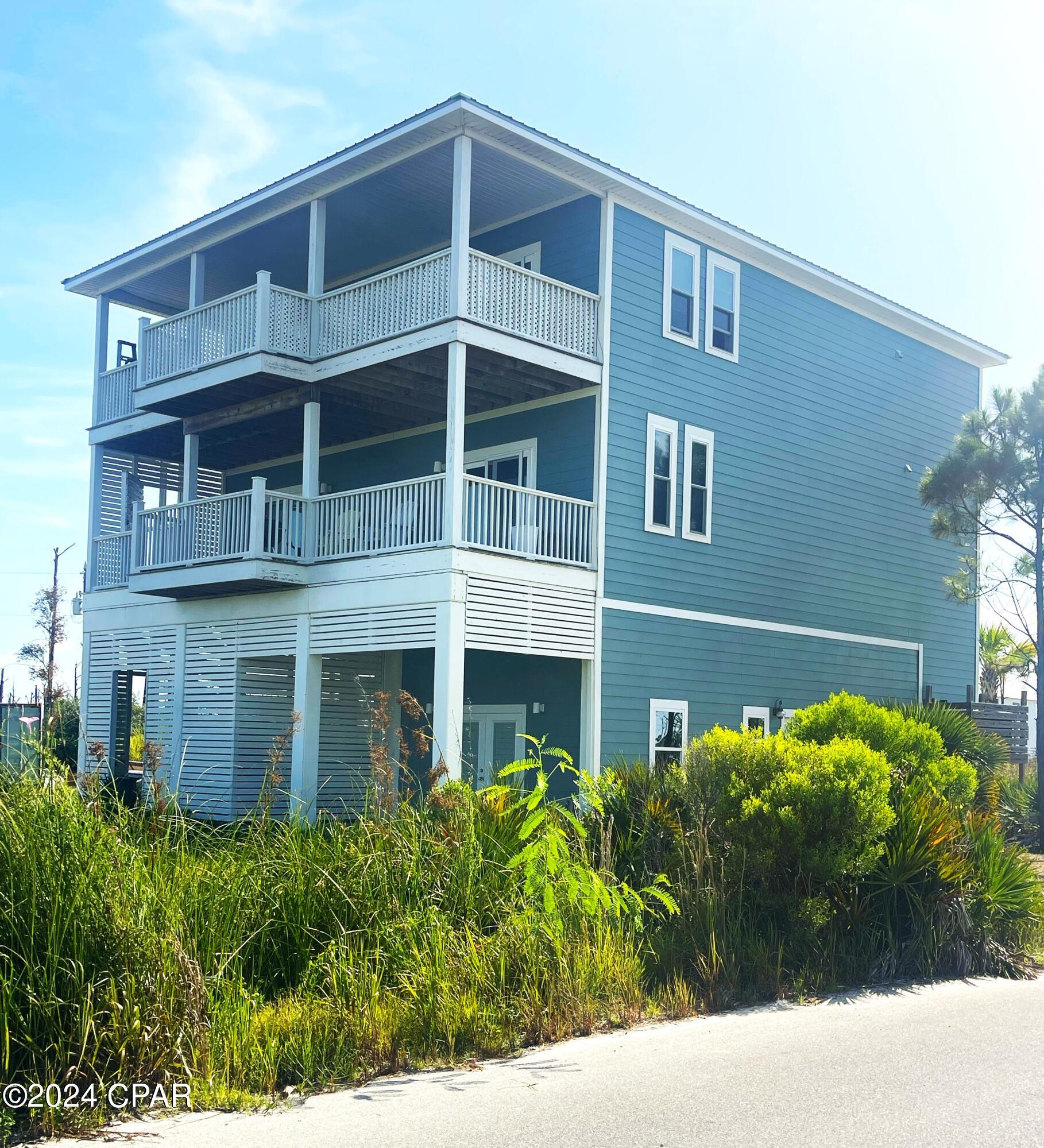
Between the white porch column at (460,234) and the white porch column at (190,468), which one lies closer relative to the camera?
the white porch column at (460,234)

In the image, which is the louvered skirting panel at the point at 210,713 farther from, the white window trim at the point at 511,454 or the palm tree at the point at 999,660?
the palm tree at the point at 999,660

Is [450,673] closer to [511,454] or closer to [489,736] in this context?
[489,736]

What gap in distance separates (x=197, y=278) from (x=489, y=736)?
9347mm

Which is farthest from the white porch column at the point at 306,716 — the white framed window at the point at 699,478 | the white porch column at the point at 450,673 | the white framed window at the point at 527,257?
the white framed window at the point at 527,257

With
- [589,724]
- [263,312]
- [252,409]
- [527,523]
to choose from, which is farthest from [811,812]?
[252,409]

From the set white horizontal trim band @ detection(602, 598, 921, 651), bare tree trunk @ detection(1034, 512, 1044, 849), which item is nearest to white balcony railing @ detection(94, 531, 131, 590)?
white horizontal trim band @ detection(602, 598, 921, 651)

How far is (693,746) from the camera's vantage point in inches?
478

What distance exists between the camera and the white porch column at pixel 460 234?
686 inches

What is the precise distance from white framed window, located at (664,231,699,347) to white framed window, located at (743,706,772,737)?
20.0 feet

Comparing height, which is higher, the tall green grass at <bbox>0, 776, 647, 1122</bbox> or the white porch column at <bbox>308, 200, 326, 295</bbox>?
the white porch column at <bbox>308, 200, 326, 295</bbox>

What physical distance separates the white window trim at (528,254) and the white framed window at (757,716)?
7938 mm

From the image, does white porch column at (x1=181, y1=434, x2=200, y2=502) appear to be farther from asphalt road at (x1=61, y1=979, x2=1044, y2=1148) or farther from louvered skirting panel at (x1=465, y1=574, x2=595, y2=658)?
asphalt road at (x1=61, y1=979, x2=1044, y2=1148)

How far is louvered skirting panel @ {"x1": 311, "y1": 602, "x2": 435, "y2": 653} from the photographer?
17266 mm

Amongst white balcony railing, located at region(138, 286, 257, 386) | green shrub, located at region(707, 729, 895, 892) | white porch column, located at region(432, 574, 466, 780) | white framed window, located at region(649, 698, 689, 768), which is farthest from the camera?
white balcony railing, located at region(138, 286, 257, 386)
